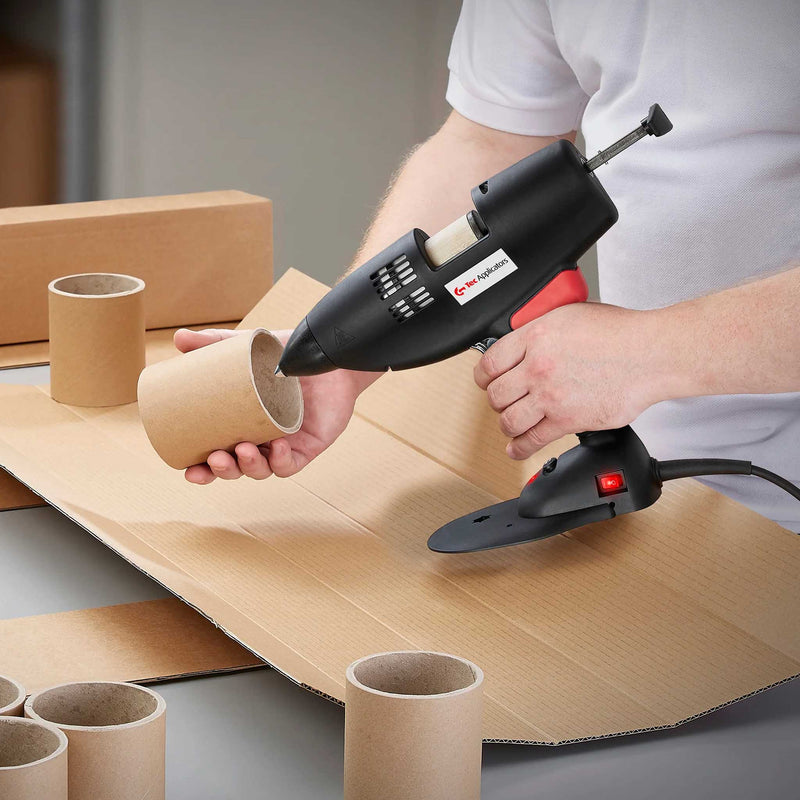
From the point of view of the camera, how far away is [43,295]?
1549mm

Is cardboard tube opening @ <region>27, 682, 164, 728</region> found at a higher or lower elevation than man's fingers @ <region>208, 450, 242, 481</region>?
lower

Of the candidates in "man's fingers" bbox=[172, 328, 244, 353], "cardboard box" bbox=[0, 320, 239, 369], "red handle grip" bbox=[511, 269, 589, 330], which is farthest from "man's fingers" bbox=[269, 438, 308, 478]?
"cardboard box" bbox=[0, 320, 239, 369]

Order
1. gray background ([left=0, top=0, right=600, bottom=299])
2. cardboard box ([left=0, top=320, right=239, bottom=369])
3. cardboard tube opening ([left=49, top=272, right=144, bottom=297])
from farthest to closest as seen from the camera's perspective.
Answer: gray background ([left=0, top=0, right=600, bottom=299]) → cardboard box ([left=0, top=320, right=239, bottom=369]) → cardboard tube opening ([left=49, top=272, right=144, bottom=297])

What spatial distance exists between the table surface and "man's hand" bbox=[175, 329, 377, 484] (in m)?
0.29

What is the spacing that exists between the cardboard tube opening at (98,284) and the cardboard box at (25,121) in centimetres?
215

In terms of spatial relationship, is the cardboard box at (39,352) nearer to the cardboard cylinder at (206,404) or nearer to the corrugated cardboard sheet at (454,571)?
the corrugated cardboard sheet at (454,571)

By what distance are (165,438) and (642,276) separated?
1.64 ft

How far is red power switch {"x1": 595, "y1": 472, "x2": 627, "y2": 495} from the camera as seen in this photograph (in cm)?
98

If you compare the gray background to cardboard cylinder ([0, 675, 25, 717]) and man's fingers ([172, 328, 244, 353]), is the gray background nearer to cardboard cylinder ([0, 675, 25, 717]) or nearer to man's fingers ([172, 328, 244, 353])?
man's fingers ([172, 328, 244, 353])

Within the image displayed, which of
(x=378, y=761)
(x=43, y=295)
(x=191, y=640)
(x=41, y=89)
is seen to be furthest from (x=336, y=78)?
(x=378, y=761)

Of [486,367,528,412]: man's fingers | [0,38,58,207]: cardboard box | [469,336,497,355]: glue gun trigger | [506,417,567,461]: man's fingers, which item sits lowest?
[506,417,567,461]: man's fingers

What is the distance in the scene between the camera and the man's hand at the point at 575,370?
94cm

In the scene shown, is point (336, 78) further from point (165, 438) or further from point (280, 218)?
point (165, 438)

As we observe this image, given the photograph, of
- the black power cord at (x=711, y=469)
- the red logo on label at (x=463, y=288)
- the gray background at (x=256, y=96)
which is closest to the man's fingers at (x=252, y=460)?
the red logo on label at (x=463, y=288)
